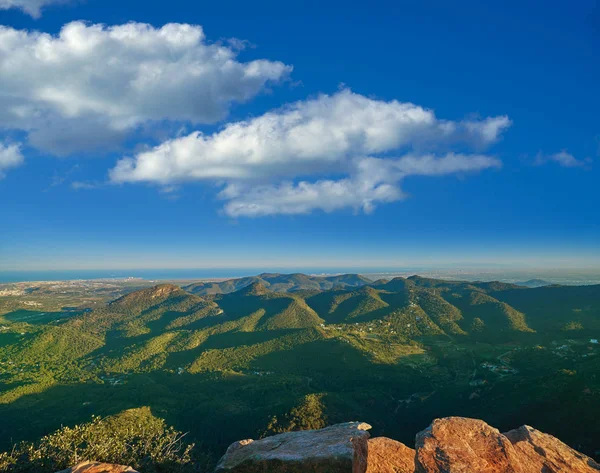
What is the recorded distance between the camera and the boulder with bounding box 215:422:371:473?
22078 millimetres

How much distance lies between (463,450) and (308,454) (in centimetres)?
1103

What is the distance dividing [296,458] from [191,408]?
10764 centimetres

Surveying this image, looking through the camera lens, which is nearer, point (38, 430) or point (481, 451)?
point (481, 451)

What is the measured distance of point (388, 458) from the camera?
25.3 m

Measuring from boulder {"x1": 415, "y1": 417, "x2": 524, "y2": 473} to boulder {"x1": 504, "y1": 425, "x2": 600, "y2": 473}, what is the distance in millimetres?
1200

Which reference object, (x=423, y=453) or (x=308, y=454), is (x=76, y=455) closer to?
(x=308, y=454)

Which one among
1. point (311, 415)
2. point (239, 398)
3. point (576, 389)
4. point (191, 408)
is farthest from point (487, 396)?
point (191, 408)

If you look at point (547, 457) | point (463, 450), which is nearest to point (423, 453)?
point (463, 450)

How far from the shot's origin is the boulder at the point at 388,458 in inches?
951

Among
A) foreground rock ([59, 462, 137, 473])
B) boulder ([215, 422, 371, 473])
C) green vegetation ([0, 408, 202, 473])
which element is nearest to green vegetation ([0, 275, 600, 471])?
green vegetation ([0, 408, 202, 473])

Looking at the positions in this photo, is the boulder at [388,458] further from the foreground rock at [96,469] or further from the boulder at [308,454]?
the foreground rock at [96,469]

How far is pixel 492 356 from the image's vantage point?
516 ft

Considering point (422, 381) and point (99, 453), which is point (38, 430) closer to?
point (99, 453)

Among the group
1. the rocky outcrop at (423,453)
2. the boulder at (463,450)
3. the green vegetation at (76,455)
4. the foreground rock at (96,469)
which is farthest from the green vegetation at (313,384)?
the boulder at (463,450)
